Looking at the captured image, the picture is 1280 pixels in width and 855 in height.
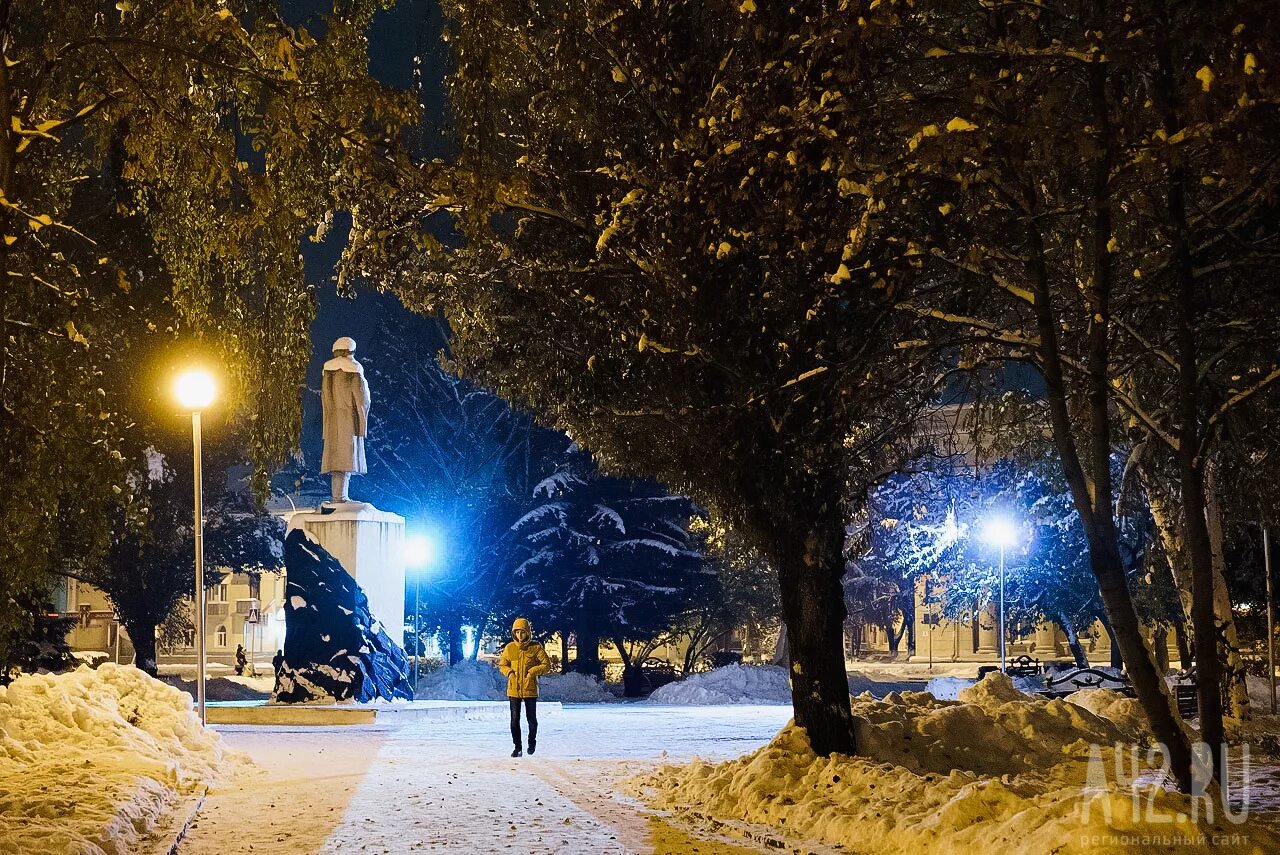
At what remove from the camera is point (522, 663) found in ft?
53.2

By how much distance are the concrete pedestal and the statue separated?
0.73m

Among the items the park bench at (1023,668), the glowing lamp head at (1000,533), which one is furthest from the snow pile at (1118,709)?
the glowing lamp head at (1000,533)

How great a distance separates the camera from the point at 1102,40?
7871mm

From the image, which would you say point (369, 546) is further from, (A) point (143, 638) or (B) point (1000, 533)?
(A) point (143, 638)

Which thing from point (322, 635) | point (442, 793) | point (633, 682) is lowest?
point (633, 682)

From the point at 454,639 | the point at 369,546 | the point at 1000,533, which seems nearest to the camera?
the point at 369,546

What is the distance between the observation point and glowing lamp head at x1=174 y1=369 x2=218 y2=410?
1569cm

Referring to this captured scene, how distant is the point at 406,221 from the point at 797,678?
5924 mm

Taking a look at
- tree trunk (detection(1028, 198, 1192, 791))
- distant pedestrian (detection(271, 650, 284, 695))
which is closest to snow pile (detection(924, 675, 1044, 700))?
distant pedestrian (detection(271, 650, 284, 695))

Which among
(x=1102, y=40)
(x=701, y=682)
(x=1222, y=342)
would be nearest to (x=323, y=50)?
(x=1102, y=40)

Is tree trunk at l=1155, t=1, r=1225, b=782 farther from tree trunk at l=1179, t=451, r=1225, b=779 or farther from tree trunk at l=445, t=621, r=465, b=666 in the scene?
tree trunk at l=445, t=621, r=465, b=666

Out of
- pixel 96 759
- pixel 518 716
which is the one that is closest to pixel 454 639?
pixel 518 716

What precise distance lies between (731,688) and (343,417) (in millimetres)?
14704

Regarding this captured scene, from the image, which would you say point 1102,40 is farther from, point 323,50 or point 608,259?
point 608,259
